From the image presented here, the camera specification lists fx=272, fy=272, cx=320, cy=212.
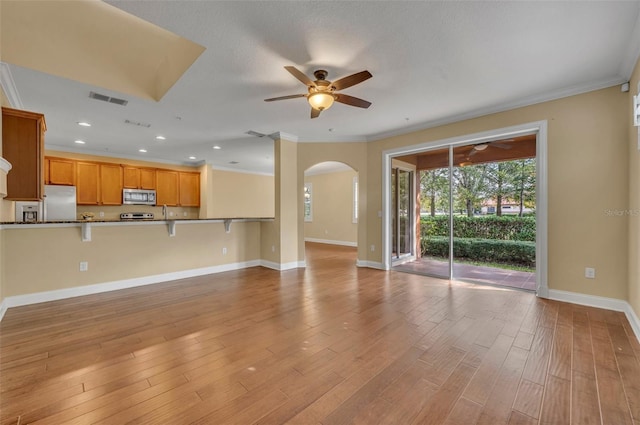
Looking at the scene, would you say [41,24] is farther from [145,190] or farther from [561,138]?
[561,138]

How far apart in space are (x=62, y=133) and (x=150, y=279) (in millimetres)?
3449

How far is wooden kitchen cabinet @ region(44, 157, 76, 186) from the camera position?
6016 mm

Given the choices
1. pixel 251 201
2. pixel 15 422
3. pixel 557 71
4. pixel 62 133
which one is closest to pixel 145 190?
pixel 62 133

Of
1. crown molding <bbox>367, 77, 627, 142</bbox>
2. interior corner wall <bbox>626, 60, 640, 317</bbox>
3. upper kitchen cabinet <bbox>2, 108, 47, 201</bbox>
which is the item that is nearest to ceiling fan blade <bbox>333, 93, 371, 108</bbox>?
crown molding <bbox>367, 77, 627, 142</bbox>

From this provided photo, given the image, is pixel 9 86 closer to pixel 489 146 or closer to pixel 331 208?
pixel 489 146

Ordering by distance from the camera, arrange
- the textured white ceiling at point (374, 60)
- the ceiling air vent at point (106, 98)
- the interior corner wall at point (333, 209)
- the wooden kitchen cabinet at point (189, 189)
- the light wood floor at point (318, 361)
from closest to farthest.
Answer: the light wood floor at point (318, 361) → the textured white ceiling at point (374, 60) → the ceiling air vent at point (106, 98) → the wooden kitchen cabinet at point (189, 189) → the interior corner wall at point (333, 209)

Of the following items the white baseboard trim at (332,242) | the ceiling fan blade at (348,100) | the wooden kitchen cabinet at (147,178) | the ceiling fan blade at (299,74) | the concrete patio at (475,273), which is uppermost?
the ceiling fan blade at (299,74)

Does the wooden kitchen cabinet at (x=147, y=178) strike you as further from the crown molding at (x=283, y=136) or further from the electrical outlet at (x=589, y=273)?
the electrical outlet at (x=589, y=273)

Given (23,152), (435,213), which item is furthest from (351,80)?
(23,152)

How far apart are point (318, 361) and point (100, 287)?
140 inches

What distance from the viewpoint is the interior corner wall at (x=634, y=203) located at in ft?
8.62

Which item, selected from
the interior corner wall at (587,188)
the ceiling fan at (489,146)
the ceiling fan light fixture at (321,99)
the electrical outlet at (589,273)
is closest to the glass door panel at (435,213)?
the ceiling fan at (489,146)

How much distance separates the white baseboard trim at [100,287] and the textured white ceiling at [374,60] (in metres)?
2.52

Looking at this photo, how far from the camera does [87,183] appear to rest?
255 inches
